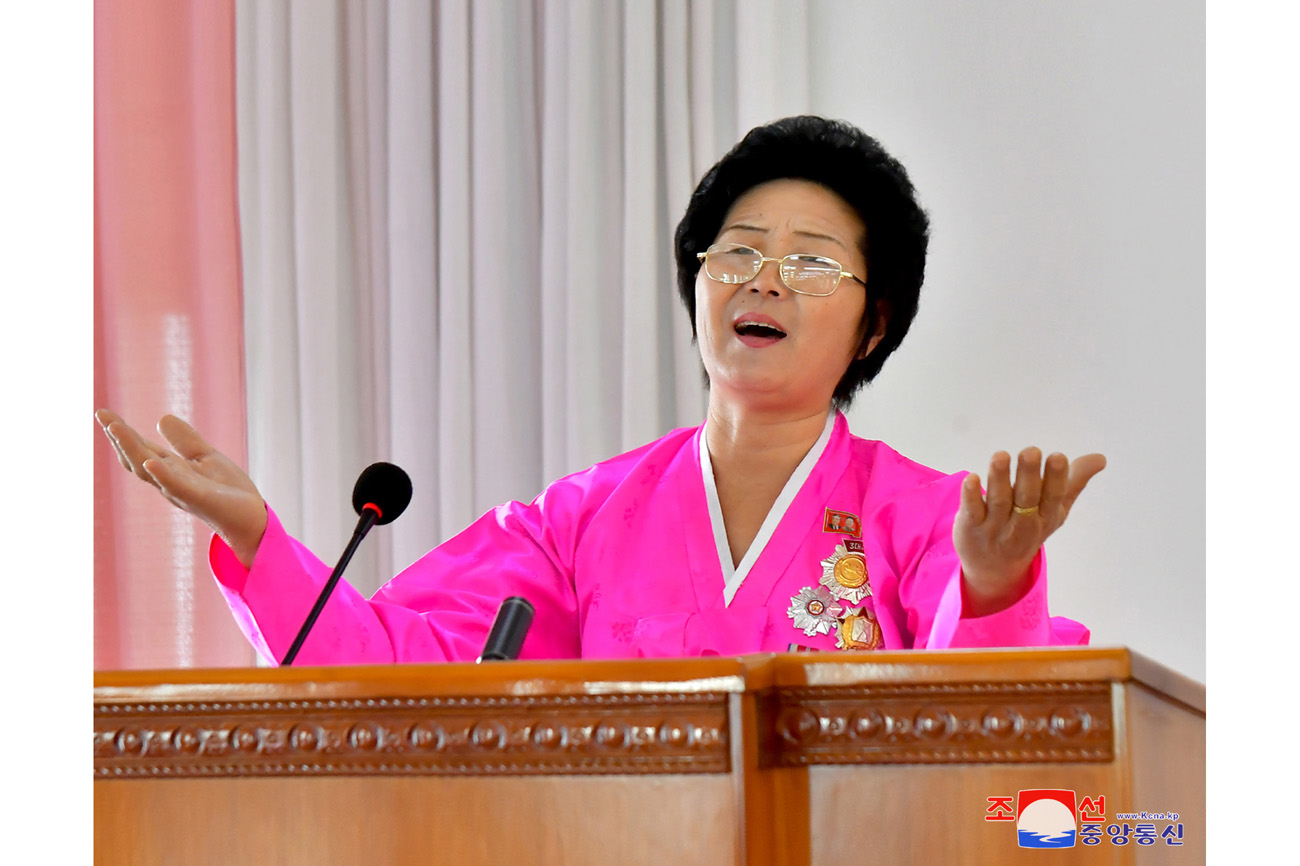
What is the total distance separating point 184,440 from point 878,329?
1050 millimetres

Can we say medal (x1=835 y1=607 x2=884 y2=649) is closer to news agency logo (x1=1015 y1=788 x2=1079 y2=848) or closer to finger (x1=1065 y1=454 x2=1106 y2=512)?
finger (x1=1065 y1=454 x2=1106 y2=512)

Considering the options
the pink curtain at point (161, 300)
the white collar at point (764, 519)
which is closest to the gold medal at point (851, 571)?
the white collar at point (764, 519)

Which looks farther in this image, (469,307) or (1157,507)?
(469,307)

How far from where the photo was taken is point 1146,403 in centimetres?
226

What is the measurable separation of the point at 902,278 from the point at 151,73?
158 cm

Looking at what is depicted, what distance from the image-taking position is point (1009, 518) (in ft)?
3.71

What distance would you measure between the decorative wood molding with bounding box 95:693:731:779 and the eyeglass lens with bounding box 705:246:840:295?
1060 millimetres

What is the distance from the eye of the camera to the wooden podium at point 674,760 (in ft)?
2.71

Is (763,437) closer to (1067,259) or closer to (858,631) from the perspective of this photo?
(858,631)

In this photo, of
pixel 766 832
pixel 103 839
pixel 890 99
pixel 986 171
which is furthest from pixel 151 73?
pixel 766 832

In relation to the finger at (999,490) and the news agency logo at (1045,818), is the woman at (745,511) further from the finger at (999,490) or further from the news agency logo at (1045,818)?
the news agency logo at (1045,818)

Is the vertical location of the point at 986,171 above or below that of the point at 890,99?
below

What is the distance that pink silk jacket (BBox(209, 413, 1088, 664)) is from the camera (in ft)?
4.94
